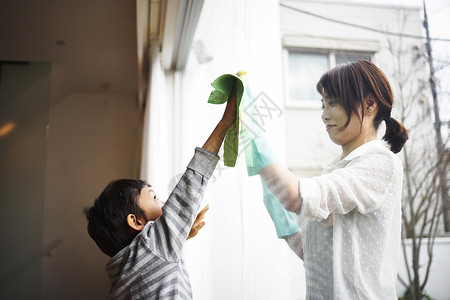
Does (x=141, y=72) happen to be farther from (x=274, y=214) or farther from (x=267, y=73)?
(x=274, y=214)

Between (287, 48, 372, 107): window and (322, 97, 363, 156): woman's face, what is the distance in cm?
3

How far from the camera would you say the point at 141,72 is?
2309mm

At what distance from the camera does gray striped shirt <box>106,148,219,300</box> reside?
28.5 inches

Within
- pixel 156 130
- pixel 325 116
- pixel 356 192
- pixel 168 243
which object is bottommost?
pixel 168 243

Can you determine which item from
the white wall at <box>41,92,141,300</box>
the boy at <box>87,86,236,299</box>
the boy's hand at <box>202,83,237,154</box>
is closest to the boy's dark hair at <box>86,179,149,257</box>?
the boy at <box>87,86,236,299</box>

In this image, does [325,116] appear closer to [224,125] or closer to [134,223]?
[224,125]

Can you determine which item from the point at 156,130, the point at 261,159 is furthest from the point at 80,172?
the point at 261,159

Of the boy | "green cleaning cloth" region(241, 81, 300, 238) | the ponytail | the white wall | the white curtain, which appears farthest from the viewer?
the white wall

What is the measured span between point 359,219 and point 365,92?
0.57 ft

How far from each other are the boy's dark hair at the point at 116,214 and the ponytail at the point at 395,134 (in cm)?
59

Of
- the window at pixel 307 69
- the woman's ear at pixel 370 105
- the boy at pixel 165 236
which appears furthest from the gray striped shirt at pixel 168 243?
the woman's ear at pixel 370 105

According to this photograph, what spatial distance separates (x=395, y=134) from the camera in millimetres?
453

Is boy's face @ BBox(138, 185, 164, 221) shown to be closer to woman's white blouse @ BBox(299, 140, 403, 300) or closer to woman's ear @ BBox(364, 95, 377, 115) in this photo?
woman's white blouse @ BBox(299, 140, 403, 300)

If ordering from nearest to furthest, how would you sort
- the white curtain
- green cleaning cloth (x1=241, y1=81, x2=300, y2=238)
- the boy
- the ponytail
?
1. the ponytail
2. green cleaning cloth (x1=241, y1=81, x2=300, y2=238)
3. the boy
4. the white curtain
